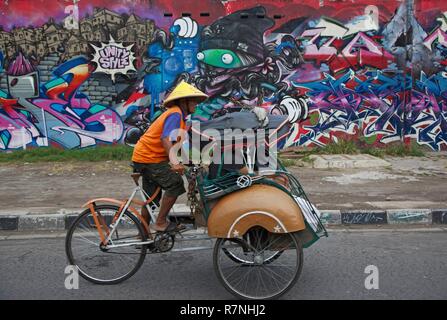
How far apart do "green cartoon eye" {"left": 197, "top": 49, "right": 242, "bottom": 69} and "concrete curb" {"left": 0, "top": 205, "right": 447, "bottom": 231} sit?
5070mm

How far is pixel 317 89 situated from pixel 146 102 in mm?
3698

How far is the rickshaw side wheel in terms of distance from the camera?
3986mm

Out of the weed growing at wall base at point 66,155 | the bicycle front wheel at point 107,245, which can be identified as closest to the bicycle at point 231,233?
the bicycle front wheel at point 107,245

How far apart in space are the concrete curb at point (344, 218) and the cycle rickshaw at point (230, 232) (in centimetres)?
202

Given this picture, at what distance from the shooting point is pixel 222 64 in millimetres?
10719

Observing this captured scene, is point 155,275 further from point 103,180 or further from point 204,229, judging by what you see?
point 103,180

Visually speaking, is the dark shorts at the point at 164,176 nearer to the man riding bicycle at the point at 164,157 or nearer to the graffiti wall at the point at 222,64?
the man riding bicycle at the point at 164,157

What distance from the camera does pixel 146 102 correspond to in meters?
10.7

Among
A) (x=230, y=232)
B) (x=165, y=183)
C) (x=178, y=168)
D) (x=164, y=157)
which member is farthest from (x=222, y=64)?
(x=230, y=232)

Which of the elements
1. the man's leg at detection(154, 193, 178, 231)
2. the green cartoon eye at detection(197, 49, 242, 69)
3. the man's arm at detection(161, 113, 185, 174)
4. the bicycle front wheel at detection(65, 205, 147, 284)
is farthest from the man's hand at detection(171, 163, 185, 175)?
the green cartoon eye at detection(197, 49, 242, 69)

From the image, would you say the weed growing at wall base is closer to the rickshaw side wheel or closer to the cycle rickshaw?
the cycle rickshaw

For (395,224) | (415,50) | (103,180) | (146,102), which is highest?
(415,50)

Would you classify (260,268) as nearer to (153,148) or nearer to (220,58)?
(153,148)

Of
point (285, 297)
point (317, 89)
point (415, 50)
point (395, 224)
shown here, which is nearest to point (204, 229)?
point (285, 297)
